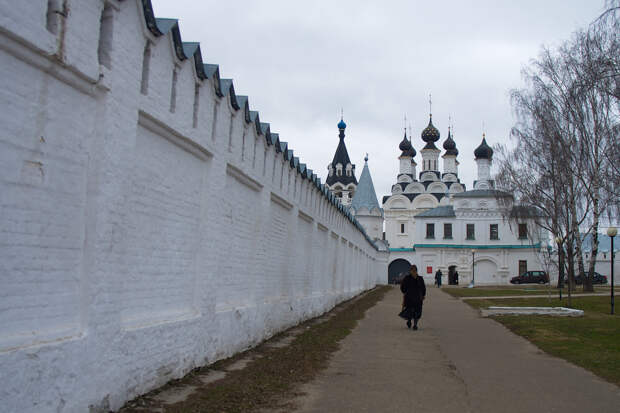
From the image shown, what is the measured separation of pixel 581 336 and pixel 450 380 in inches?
240

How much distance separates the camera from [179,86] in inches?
240

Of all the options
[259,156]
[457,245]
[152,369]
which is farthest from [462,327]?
[457,245]

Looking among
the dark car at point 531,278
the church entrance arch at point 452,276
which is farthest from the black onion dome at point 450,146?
the dark car at point 531,278

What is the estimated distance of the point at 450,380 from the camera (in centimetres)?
708

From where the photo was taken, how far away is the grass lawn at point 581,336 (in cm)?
850

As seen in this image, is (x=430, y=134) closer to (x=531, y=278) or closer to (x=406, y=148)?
(x=406, y=148)

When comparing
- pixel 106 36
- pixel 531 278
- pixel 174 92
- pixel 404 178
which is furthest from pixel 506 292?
pixel 404 178

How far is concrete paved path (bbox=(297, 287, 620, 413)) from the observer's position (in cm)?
576

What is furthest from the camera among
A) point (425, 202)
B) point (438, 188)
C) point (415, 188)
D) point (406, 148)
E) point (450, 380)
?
point (406, 148)

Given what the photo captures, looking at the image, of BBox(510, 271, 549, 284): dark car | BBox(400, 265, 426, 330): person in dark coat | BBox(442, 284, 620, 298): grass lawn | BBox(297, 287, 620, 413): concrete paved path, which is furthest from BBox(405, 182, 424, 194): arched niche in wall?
BBox(297, 287, 620, 413): concrete paved path

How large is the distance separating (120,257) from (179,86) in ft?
6.60

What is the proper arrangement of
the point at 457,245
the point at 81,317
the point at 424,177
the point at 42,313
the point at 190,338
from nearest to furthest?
the point at 42,313 → the point at 81,317 → the point at 190,338 → the point at 457,245 → the point at 424,177

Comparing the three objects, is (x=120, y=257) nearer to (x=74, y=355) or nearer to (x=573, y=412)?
(x=74, y=355)

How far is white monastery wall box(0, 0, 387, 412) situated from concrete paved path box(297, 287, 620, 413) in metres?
1.74
